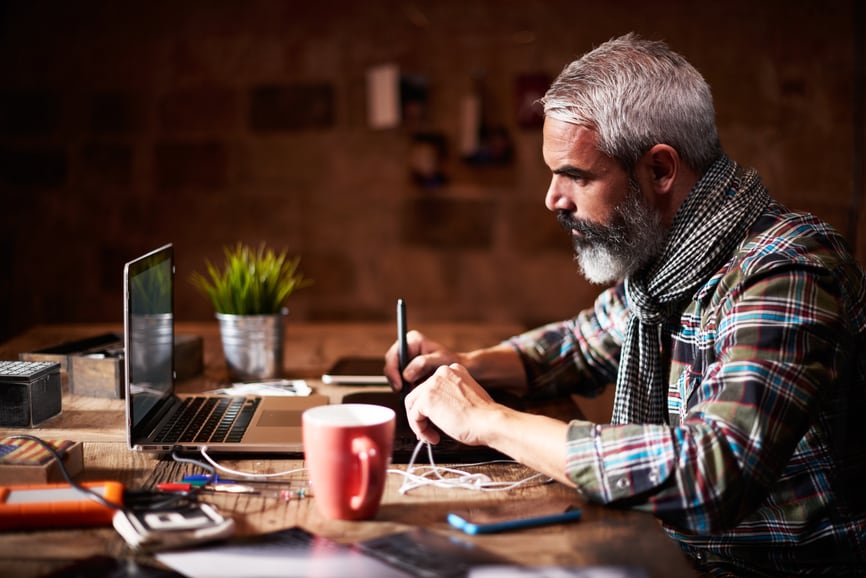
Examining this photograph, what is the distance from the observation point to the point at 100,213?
135 inches

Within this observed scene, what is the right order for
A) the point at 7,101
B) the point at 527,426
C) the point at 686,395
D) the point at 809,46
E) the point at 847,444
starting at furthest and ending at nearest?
the point at 7,101, the point at 809,46, the point at 686,395, the point at 847,444, the point at 527,426

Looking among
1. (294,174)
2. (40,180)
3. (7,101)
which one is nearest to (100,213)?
(40,180)

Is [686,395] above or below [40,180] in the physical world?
below

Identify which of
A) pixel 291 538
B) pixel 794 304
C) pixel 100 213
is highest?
pixel 100 213

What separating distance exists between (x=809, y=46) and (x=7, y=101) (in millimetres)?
3059

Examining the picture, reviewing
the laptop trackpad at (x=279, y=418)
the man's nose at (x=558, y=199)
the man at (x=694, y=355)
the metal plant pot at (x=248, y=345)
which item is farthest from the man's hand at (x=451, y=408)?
the metal plant pot at (x=248, y=345)

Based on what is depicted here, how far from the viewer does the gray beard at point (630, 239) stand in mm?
1327

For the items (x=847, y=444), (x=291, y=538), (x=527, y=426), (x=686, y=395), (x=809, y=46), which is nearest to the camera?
(x=291, y=538)

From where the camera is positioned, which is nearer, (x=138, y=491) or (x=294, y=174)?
(x=138, y=491)

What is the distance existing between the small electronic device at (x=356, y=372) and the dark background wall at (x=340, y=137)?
5.44 ft

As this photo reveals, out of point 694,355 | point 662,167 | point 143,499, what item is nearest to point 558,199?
point 662,167

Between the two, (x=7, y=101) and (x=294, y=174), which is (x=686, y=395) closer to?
(x=294, y=174)

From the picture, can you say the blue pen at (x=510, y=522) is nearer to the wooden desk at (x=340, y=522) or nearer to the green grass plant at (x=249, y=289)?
the wooden desk at (x=340, y=522)

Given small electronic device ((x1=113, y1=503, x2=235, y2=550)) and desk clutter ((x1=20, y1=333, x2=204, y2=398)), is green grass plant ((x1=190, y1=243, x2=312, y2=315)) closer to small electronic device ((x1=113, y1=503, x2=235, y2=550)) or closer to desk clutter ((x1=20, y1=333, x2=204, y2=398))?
desk clutter ((x1=20, y1=333, x2=204, y2=398))
